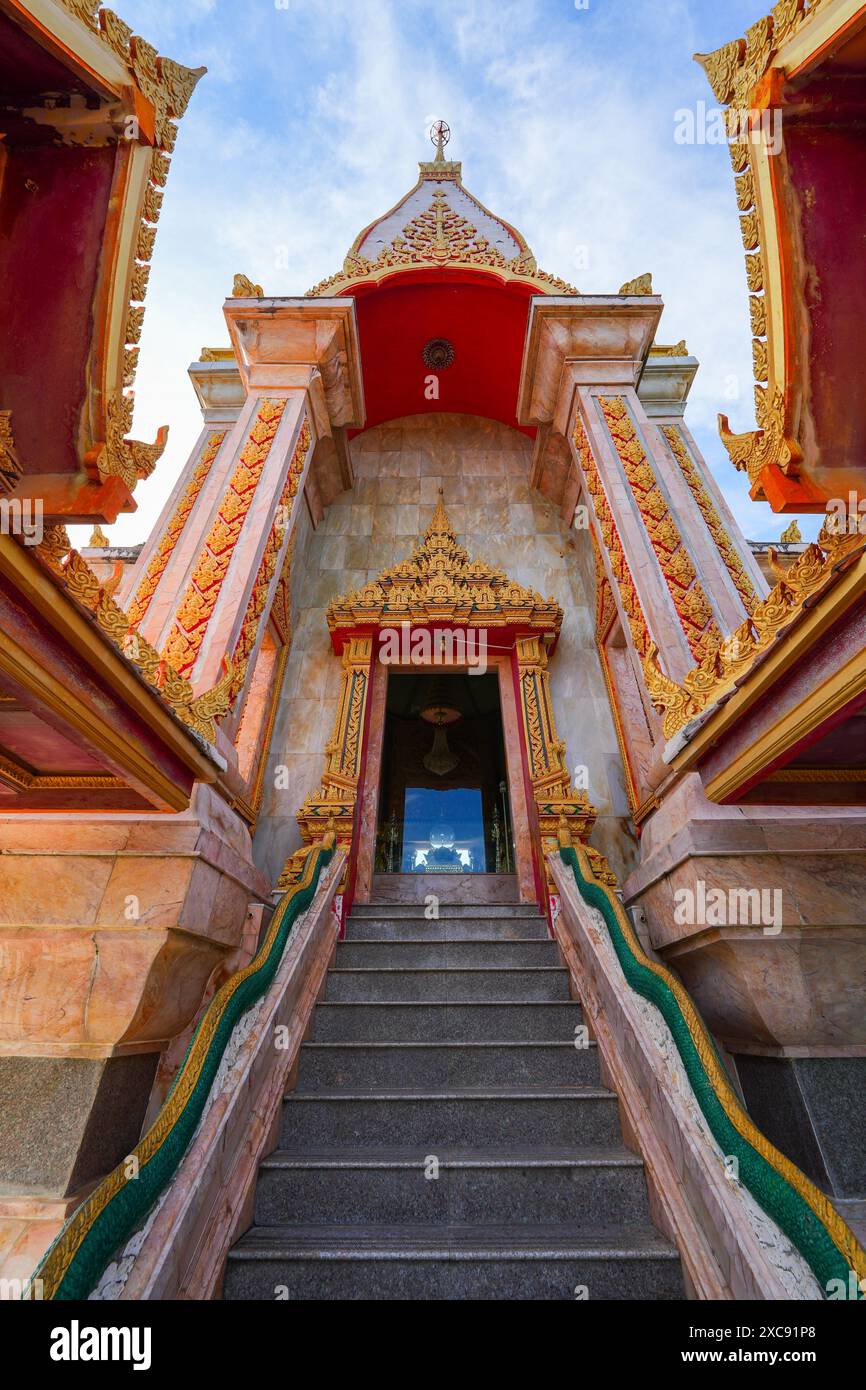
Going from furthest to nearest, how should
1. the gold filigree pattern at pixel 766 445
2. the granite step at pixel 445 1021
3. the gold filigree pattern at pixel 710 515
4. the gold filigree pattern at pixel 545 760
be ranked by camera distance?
the gold filigree pattern at pixel 710 515, the gold filigree pattern at pixel 545 760, the granite step at pixel 445 1021, the gold filigree pattern at pixel 766 445

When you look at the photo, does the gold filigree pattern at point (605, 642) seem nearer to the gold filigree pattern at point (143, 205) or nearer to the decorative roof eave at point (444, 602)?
the decorative roof eave at point (444, 602)

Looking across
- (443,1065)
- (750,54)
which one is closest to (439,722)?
(443,1065)

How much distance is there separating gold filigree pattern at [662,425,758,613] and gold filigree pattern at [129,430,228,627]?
229 inches

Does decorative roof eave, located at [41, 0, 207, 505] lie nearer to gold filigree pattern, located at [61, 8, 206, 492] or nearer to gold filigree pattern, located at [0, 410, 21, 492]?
gold filigree pattern, located at [61, 8, 206, 492]

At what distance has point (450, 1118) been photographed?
9.56 ft

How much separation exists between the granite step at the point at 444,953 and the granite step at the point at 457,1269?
78.3 inches

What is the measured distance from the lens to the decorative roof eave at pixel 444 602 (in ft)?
22.2

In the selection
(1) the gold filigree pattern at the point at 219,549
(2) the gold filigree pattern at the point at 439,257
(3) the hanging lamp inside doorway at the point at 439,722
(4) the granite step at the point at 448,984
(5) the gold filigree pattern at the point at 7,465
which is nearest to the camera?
(5) the gold filigree pattern at the point at 7,465

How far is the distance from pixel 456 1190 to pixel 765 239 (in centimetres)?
477

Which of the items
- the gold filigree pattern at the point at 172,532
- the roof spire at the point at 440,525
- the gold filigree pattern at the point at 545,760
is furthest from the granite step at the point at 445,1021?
the roof spire at the point at 440,525

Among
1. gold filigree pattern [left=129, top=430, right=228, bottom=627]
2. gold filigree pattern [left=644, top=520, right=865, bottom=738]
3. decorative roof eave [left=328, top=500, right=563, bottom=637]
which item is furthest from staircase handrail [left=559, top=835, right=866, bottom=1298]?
gold filigree pattern [left=129, top=430, right=228, bottom=627]

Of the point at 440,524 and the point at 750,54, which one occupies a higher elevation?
the point at 440,524

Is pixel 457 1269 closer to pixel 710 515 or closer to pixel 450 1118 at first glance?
pixel 450 1118

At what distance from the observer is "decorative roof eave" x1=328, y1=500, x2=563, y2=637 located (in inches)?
267
